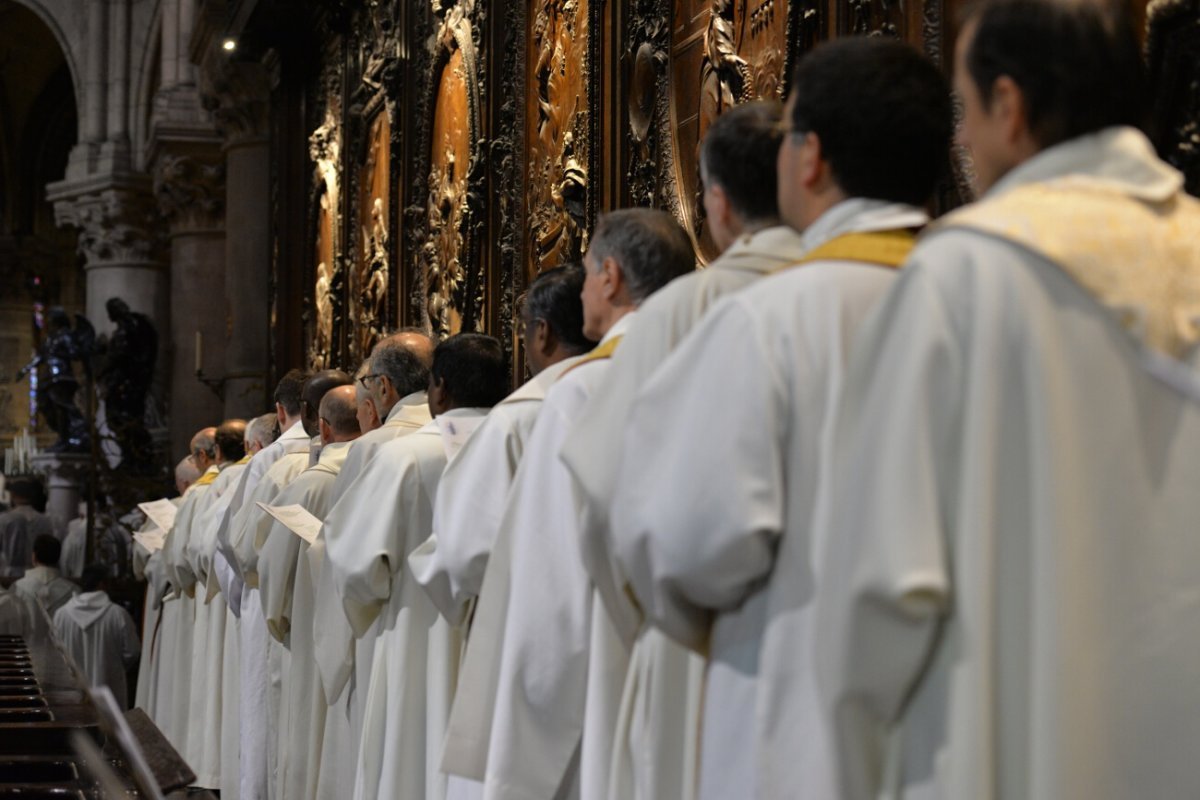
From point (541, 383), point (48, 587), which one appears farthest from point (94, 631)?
point (541, 383)

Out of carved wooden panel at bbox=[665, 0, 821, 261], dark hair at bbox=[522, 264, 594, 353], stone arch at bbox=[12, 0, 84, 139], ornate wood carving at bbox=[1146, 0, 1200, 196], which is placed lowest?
dark hair at bbox=[522, 264, 594, 353]

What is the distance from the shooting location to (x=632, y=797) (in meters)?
3.35

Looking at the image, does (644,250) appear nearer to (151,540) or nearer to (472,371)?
(472,371)

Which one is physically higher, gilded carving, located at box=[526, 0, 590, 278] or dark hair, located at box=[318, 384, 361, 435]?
gilded carving, located at box=[526, 0, 590, 278]

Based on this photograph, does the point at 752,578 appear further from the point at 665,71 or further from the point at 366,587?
the point at 665,71

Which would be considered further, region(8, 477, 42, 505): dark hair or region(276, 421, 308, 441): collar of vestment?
region(8, 477, 42, 505): dark hair

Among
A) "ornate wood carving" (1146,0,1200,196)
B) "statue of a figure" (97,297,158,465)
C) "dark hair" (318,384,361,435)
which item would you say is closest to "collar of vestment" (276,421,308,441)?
"dark hair" (318,384,361,435)

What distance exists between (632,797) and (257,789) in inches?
209

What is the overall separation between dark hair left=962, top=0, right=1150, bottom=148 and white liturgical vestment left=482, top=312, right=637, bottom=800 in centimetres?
147

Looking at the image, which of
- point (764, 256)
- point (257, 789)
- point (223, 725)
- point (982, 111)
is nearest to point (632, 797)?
point (764, 256)

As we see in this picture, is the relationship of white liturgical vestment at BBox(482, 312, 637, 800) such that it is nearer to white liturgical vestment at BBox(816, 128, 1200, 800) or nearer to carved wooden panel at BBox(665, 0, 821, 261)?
white liturgical vestment at BBox(816, 128, 1200, 800)

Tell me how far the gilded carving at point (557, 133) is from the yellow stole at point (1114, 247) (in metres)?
4.81

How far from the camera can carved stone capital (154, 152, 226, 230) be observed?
1991 cm

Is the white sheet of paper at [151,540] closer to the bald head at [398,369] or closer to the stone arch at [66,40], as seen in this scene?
the bald head at [398,369]
